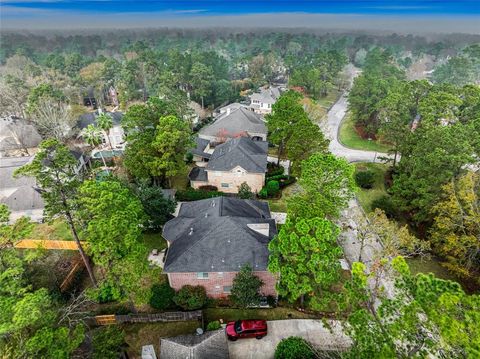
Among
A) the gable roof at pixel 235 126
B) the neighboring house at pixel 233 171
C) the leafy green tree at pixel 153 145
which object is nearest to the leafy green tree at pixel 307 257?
the neighboring house at pixel 233 171

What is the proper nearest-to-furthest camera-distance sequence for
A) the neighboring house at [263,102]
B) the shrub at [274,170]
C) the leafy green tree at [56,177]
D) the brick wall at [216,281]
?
the leafy green tree at [56,177] → the brick wall at [216,281] → the shrub at [274,170] → the neighboring house at [263,102]

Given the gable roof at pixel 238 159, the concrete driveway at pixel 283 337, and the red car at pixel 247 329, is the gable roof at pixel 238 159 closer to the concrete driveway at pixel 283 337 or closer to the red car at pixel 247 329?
the concrete driveway at pixel 283 337

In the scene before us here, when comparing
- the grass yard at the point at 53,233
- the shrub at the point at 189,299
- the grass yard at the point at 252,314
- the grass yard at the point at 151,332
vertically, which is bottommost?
the grass yard at the point at 53,233

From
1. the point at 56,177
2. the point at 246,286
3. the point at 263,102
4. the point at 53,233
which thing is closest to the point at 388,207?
the point at 246,286

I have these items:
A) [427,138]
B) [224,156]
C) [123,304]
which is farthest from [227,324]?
[427,138]

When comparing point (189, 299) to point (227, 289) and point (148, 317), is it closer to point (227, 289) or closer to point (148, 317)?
point (227, 289)

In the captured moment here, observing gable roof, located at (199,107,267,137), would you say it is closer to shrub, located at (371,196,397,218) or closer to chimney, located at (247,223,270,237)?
shrub, located at (371,196,397,218)

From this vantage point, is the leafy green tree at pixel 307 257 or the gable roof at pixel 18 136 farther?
the gable roof at pixel 18 136
